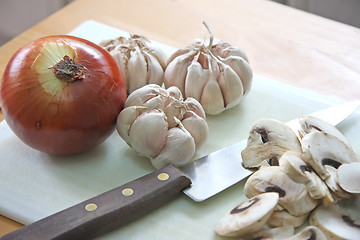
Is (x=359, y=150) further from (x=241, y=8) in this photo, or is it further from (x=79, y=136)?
(x=241, y=8)

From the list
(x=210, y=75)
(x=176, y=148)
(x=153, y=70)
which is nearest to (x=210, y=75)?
(x=210, y=75)

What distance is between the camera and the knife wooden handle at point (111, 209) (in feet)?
2.67

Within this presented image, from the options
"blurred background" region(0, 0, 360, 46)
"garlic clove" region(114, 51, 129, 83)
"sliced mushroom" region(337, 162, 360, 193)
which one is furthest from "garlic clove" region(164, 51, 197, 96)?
"blurred background" region(0, 0, 360, 46)

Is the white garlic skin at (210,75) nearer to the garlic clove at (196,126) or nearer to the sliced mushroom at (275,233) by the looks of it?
the garlic clove at (196,126)

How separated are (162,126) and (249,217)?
26 cm

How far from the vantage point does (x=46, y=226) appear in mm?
819

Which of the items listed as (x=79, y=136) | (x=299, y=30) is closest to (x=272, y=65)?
(x=299, y=30)

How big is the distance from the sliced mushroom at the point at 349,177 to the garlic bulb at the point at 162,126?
29cm

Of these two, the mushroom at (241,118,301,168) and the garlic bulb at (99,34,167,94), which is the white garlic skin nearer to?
the garlic bulb at (99,34,167,94)

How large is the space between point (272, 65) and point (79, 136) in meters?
0.69

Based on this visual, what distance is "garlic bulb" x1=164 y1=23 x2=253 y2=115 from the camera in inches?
45.2

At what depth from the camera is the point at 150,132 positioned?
980mm

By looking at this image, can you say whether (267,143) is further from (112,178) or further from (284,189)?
(112,178)

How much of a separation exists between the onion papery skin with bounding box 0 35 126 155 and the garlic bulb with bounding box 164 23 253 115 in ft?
0.63
